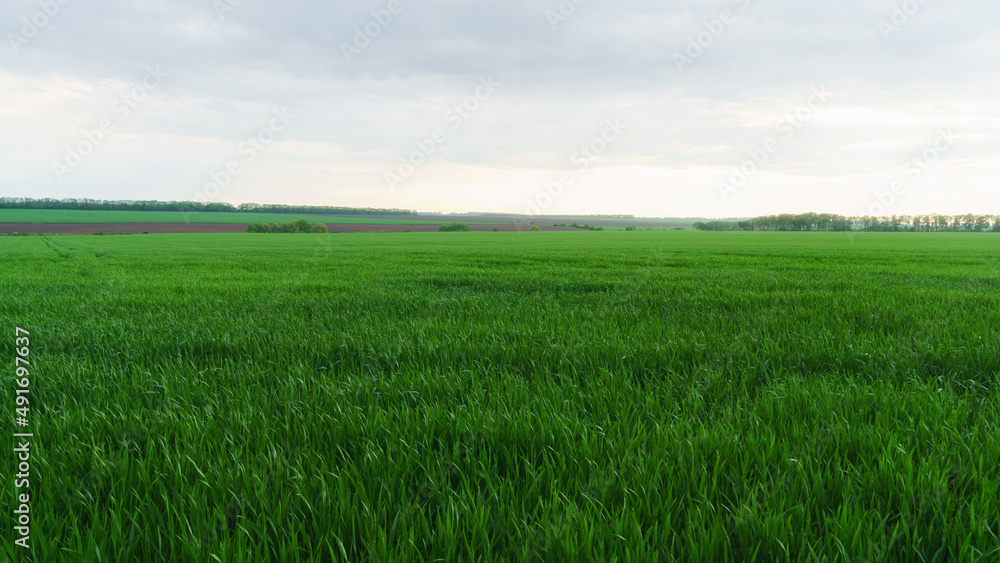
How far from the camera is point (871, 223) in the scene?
11794cm

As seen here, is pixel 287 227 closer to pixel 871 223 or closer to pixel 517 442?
pixel 517 442

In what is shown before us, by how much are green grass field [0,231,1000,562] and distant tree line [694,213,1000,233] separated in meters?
129

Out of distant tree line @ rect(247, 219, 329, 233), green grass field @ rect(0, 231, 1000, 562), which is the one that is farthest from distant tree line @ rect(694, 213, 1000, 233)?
green grass field @ rect(0, 231, 1000, 562)

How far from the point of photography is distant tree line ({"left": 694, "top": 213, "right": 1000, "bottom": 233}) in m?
114

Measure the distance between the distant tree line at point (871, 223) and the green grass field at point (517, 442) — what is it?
423 ft

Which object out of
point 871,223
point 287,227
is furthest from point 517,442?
point 871,223

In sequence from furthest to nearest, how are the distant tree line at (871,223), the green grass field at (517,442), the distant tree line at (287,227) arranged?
the distant tree line at (871,223), the distant tree line at (287,227), the green grass field at (517,442)

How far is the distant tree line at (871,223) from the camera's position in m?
114

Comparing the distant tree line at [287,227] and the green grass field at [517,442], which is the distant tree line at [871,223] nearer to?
the distant tree line at [287,227]

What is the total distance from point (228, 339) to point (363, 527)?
3968 mm

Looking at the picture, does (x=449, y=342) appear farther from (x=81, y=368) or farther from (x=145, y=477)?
(x=81, y=368)

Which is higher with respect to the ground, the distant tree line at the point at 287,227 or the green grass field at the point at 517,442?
the distant tree line at the point at 287,227

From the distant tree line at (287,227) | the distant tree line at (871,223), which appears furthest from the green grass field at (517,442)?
the distant tree line at (871,223)

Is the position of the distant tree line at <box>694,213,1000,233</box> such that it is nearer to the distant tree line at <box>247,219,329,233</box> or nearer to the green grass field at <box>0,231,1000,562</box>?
the distant tree line at <box>247,219,329,233</box>
